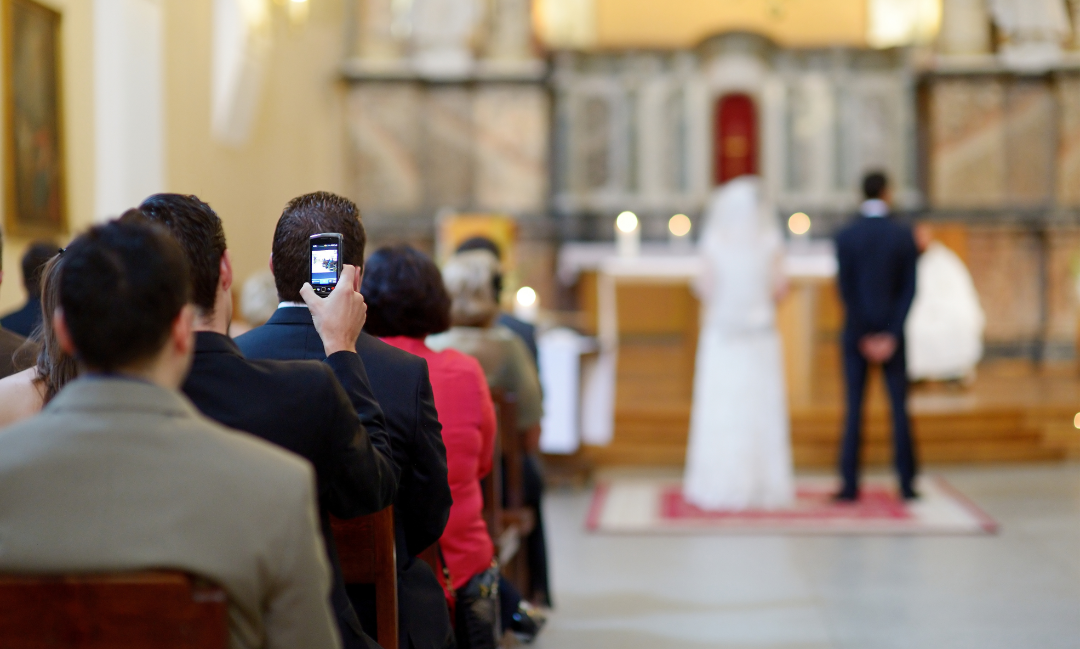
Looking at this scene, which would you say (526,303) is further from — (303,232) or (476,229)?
(303,232)

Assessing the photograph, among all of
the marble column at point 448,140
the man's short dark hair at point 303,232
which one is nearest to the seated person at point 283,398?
the man's short dark hair at point 303,232

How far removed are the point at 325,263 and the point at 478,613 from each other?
1.30 m

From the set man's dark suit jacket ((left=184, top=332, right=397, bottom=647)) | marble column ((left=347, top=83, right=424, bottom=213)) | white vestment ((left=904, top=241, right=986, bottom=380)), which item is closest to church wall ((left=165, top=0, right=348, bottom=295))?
marble column ((left=347, top=83, right=424, bottom=213))

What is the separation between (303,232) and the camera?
2.32 meters

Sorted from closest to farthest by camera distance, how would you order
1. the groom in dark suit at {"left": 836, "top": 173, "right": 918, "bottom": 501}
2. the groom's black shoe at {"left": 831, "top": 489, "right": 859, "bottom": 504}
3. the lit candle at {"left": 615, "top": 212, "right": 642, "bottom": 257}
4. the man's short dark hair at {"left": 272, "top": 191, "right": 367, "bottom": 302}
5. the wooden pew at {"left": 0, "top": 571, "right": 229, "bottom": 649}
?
1. the wooden pew at {"left": 0, "top": 571, "right": 229, "bottom": 649}
2. the man's short dark hair at {"left": 272, "top": 191, "right": 367, "bottom": 302}
3. the groom in dark suit at {"left": 836, "top": 173, "right": 918, "bottom": 501}
4. the groom's black shoe at {"left": 831, "top": 489, "right": 859, "bottom": 504}
5. the lit candle at {"left": 615, "top": 212, "right": 642, "bottom": 257}

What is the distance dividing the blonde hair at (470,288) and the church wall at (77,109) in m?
3.49

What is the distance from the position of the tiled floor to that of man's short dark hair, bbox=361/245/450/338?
171 cm

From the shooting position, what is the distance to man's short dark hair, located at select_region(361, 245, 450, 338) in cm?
301

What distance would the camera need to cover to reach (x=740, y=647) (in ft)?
13.8

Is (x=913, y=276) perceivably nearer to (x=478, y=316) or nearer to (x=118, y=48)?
(x=478, y=316)

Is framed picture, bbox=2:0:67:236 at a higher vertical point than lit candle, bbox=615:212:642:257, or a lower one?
higher

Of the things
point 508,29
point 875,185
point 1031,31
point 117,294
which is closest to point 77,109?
Answer: point 875,185

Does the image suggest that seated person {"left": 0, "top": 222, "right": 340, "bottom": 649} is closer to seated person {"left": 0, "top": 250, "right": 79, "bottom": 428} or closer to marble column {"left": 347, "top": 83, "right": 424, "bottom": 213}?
seated person {"left": 0, "top": 250, "right": 79, "bottom": 428}

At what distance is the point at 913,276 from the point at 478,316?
3.40 m
